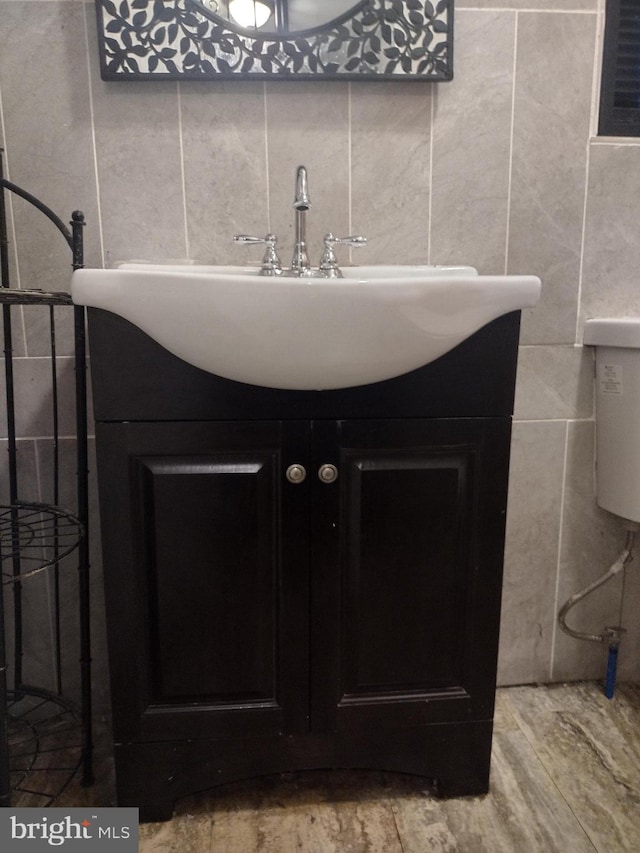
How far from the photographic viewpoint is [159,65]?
3.30 ft

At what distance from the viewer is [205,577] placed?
2.71 ft

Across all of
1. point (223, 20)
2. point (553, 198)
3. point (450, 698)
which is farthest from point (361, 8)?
point (450, 698)

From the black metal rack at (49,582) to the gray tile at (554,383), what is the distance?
32.8 inches

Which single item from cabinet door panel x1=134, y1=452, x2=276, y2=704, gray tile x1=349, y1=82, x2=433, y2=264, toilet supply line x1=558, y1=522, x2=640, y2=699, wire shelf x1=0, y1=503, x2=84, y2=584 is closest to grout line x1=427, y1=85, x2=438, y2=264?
gray tile x1=349, y1=82, x2=433, y2=264

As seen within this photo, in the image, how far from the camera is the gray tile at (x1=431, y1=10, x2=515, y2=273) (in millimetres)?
1062

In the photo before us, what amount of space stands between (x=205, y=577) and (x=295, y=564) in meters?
0.13

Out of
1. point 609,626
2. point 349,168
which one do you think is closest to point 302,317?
point 349,168

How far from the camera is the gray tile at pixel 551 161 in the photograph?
3.52ft

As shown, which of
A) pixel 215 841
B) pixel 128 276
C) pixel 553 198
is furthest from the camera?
pixel 553 198

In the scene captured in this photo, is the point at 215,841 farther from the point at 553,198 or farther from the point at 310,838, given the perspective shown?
the point at 553,198

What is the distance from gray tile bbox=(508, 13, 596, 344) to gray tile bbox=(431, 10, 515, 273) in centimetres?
2

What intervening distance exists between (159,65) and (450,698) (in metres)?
1.16

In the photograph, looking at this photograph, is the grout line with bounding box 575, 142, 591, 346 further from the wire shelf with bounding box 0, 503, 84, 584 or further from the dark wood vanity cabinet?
the wire shelf with bounding box 0, 503, 84, 584

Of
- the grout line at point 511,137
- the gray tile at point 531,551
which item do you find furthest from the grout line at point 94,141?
the gray tile at point 531,551
